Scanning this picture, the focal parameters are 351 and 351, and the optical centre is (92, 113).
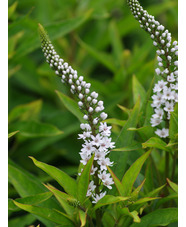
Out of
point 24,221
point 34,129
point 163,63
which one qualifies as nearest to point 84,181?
point 163,63

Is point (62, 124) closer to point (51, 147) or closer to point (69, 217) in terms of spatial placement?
point (51, 147)

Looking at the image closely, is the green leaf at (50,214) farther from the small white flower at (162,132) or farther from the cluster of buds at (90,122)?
the small white flower at (162,132)

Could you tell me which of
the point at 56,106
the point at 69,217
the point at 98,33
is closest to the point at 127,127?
the point at 69,217

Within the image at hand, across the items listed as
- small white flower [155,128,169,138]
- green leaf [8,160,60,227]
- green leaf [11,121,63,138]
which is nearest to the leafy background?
green leaf [11,121,63,138]

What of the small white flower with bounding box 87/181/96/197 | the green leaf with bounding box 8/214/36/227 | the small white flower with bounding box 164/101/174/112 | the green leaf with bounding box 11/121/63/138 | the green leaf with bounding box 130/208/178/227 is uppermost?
→ the green leaf with bounding box 11/121/63/138

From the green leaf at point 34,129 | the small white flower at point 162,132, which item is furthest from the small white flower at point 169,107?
the green leaf at point 34,129

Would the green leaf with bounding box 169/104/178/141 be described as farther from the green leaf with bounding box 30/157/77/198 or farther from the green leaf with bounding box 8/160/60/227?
the green leaf with bounding box 8/160/60/227
